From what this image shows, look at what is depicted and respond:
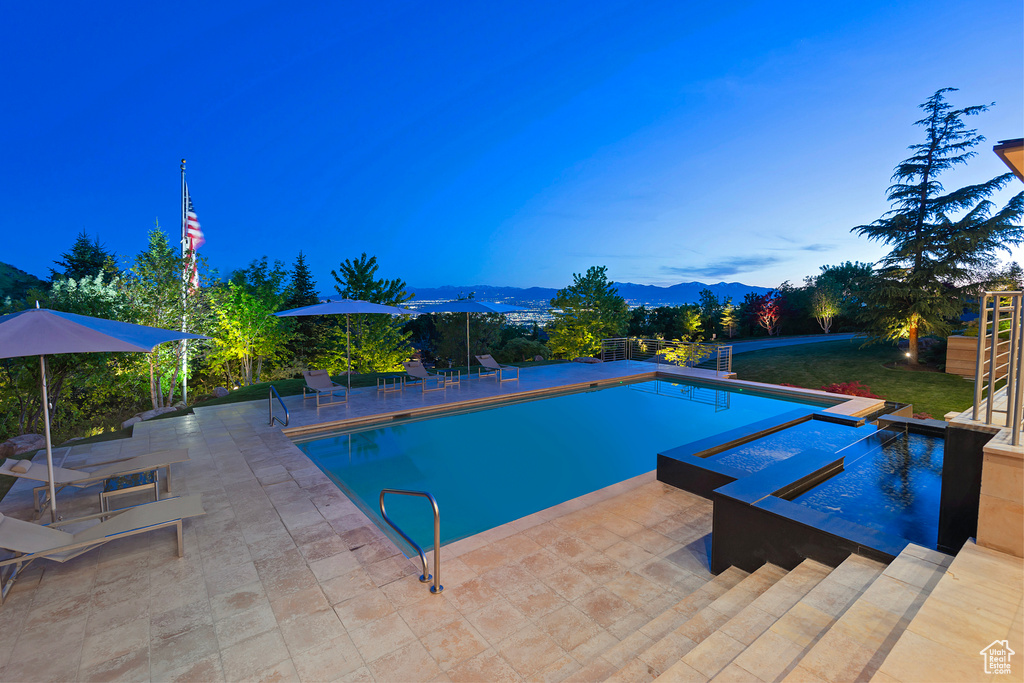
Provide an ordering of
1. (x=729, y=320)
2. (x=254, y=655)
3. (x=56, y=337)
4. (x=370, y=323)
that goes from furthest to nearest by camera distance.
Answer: (x=729, y=320) < (x=370, y=323) < (x=56, y=337) < (x=254, y=655)

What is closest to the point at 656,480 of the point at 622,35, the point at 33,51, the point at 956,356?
the point at 956,356

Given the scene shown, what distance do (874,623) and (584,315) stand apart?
598 inches

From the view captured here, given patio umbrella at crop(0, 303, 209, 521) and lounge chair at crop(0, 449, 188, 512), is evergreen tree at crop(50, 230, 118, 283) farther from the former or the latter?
patio umbrella at crop(0, 303, 209, 521)

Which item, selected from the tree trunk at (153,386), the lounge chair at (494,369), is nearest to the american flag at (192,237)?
the tree trunk at (153,386)

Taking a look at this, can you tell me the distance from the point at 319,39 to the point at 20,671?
2949cm

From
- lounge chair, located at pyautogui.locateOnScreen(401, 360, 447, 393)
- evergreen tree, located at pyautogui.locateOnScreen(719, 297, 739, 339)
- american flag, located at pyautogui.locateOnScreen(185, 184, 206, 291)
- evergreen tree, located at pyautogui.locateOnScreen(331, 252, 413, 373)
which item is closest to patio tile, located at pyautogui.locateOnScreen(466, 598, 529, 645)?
lounge chair, located at pyautogui.locateOnScreen(401, 360, 447, 393)

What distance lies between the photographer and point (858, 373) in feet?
47.9

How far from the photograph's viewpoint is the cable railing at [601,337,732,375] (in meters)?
14.2

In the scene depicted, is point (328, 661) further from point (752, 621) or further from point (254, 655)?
point (752, 621)

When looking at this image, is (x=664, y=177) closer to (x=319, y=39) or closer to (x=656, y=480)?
(x=319, y=39)

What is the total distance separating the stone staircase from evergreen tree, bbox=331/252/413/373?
14562mm

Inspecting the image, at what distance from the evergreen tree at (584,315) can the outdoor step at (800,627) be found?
47.0 ft

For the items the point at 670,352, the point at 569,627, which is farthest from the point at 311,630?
the point at 670,352

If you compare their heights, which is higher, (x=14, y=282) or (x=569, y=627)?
(x=14, y=282)
